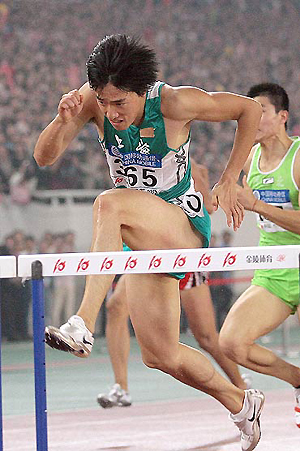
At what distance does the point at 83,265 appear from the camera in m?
2.81

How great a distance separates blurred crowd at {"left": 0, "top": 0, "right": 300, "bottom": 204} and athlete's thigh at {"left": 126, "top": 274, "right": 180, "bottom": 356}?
6689mm

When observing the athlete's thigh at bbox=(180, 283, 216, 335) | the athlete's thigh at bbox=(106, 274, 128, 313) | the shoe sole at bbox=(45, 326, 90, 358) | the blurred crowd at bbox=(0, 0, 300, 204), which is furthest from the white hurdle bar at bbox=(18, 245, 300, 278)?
the blurred crowd at bbox=(0, 0, 300, 204)

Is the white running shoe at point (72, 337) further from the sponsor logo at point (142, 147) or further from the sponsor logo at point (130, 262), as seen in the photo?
the sponsor logo at point (142, 147)

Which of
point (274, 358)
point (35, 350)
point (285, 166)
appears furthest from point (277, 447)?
point (35, 350)

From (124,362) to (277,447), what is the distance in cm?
168

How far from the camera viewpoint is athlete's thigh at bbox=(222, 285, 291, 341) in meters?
4.36

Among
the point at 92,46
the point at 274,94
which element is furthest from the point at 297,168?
the point at 92,46

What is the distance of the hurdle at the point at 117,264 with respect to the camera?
277cm

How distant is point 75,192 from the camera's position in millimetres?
10477

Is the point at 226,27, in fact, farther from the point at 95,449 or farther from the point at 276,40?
the point at 95,449

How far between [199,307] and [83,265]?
102 inches

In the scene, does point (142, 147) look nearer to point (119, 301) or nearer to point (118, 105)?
point (118, 105)

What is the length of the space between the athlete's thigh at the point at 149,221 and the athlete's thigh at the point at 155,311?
19 centimetres

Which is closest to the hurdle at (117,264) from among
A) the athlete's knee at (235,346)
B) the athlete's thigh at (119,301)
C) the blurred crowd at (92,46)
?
the athlete's knee at (235,346)
